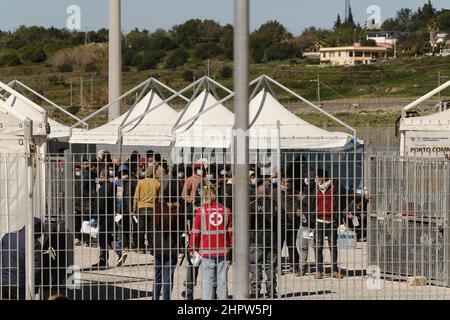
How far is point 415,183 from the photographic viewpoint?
14.0 metres

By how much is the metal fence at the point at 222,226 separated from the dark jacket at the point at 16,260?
0.04 feet

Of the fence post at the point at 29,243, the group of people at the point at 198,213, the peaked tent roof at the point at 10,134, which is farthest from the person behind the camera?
the peaked tent roof at the point at 10,134

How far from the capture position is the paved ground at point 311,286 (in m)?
13.2

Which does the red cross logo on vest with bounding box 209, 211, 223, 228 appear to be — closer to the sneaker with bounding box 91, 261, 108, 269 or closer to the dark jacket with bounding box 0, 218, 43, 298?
the sneaker with bounding box 91, 261, 108, 269

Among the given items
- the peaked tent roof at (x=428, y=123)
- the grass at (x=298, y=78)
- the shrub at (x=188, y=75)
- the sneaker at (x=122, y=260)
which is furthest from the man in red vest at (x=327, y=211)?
the shrub at (x=188, y=75)

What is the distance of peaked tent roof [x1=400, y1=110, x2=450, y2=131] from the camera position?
19.8 metres

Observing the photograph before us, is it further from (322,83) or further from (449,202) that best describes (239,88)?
(322,83)

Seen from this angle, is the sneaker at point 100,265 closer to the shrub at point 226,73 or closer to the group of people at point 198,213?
the group of people at point 198,213

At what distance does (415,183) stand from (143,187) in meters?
3.64

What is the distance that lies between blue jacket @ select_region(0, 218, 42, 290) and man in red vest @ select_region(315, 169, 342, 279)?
9.79ft

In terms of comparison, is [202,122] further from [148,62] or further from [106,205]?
[148,62]

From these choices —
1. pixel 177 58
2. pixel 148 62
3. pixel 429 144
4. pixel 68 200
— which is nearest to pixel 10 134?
pixel 68 200

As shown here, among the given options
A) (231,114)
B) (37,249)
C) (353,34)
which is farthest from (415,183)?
(353,34)

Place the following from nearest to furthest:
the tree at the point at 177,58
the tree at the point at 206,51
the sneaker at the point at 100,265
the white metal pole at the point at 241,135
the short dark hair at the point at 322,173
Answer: the white metal pole at the point at 241,135
the short dark hair at the point at 322,173
the sneaker at the point at 100,265
the tree at the point at 177,58
the tree at the point at 206,51
